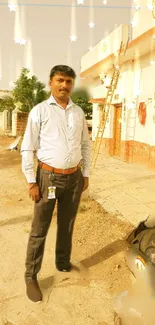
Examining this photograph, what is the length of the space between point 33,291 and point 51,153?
122 centimetres

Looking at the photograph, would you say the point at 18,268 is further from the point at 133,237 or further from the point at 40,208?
the point at 133,237

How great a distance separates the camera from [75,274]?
3.09 m

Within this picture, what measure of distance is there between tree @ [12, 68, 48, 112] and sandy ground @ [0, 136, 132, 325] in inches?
936

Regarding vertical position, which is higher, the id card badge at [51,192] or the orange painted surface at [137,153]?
the id card badge at [51,192]

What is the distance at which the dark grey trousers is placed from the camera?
2.63 meters

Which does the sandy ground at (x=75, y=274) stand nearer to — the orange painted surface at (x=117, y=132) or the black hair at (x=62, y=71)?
the black hair at (x=62, y=71)

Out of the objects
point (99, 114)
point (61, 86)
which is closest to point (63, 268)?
point (61, 86)

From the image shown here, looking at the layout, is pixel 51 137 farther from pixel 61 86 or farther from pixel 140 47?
pixel 140 47

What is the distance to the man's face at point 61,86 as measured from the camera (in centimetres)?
257

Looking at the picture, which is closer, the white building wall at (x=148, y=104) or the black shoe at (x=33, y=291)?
the black shoe at (x=33, y=291)

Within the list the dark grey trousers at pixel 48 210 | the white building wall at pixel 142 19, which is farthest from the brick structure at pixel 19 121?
the dark grey trousers at pixel 48 210

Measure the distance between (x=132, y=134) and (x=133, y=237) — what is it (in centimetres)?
888

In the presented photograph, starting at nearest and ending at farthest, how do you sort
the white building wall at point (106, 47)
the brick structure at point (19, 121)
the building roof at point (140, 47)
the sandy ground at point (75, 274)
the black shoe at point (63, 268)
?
1. the sandy ground at point (75, 274)
2. the black shoe at point (63, 268)
3. the building roof at point (140, 47)
4. the white building wall at point (106, 47)
5. the brick structure at point (19, 121)

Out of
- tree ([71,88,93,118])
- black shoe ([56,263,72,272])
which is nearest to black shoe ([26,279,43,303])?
black shoe ([56,263,72,272])
